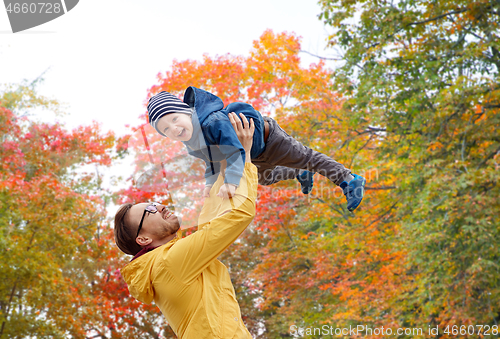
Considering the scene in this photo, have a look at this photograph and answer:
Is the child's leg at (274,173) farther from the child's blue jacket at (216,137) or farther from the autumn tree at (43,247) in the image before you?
the autumn tree at (43,247)

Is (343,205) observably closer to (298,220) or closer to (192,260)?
(298,220)

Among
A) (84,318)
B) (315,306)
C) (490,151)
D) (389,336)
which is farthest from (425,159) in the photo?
(84,318)

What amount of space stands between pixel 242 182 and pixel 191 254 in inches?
13.5

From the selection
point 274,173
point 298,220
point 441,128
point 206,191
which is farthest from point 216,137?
point 298,220

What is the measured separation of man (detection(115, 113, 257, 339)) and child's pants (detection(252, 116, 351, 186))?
283 mm

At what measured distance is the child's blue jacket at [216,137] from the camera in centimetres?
188

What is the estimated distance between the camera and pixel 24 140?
36.9 ft

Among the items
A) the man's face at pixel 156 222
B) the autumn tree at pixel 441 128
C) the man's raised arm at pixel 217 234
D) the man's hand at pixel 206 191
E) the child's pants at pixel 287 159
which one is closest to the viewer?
the man's raised arm at pixel 217 234

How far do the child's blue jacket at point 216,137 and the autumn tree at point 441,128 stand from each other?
5291 mm

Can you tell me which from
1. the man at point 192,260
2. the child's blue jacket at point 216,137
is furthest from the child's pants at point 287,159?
the man at point 192,260

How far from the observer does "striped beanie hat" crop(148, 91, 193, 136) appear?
1.96 metres

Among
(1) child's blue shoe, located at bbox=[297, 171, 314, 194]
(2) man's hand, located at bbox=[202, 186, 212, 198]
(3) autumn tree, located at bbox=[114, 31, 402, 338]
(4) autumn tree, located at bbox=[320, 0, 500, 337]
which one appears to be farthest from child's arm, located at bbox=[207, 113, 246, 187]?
(3) autumn tree, located at bbox=[114, 31, 402, 338]

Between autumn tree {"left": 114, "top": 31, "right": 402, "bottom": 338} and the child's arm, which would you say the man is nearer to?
the child's arm

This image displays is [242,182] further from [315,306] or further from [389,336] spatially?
[315,306]
